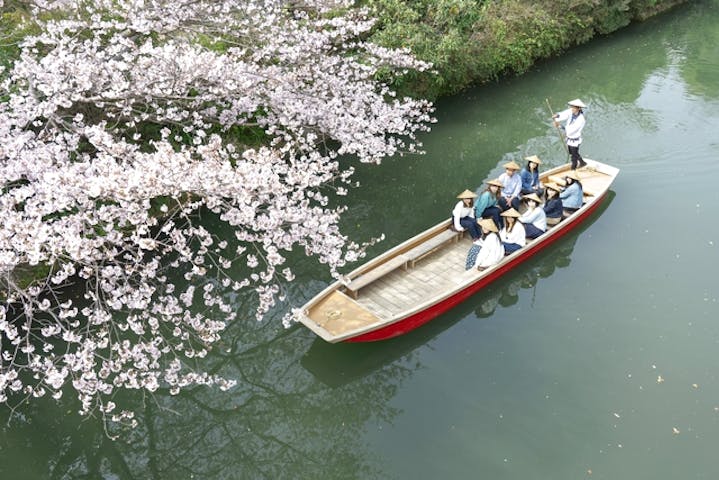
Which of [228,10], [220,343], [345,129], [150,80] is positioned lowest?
[220,343]

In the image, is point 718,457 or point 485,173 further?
point 485,173

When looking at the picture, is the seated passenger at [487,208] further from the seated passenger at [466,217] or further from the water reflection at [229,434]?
the water reflection at [229,434]

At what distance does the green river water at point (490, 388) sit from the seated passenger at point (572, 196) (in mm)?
622

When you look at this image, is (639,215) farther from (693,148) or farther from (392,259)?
(392,259)

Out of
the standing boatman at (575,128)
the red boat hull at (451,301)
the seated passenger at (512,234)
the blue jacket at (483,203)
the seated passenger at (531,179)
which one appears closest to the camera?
the red boat hull at (451,301)

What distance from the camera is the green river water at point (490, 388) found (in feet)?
23.1

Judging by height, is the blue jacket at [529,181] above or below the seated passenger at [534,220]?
above

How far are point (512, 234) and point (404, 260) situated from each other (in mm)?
1866

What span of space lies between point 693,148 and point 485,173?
503 centimetres

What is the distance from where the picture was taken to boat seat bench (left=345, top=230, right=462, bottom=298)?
878 centimetres

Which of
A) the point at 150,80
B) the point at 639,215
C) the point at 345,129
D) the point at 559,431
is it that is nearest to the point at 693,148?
the point at 639,215

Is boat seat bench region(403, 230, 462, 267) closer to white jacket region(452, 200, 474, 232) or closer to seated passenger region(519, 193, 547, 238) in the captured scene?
white jacket region(452, 200, 474, 232)

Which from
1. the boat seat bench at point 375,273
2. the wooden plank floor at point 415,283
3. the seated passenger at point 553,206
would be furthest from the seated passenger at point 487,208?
the boat seat bench at point 375,273

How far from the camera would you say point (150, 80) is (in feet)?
30.7
